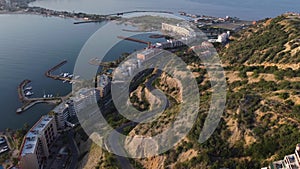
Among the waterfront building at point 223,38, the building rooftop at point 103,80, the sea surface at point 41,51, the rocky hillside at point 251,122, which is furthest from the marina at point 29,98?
the waterfront building at point 223,38

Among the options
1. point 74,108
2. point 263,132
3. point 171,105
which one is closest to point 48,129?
point 74,108

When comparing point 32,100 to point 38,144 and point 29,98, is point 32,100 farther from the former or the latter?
point 38,144

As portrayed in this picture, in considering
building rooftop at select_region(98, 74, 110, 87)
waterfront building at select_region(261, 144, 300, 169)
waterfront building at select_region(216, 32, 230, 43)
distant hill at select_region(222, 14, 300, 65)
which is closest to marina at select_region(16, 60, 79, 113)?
building rooftop at select_region(98, 74, 110, 87)

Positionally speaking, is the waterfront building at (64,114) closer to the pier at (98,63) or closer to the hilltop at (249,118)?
the hilltop at (249,118)

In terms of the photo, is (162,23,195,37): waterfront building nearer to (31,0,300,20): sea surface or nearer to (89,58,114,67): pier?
(89,58,114,67): pier

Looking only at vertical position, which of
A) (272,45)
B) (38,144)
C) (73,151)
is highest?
(272,45)

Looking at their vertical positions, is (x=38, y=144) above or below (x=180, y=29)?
below

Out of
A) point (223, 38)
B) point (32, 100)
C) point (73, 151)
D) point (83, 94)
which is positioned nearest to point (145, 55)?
point (83, 94)

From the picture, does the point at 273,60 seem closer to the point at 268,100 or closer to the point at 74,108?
the point at 268,100
